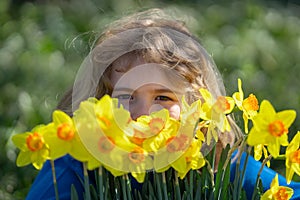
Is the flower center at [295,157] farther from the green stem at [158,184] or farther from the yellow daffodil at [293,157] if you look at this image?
the green stem at [158,184]

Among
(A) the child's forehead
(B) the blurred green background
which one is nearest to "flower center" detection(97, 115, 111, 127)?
(A) the child's forehead

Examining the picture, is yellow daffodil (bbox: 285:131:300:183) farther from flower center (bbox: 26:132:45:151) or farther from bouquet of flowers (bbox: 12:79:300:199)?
flower center (bbox: 26:132:45:151)

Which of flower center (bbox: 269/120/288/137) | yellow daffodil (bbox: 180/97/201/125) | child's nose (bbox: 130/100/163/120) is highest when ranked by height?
flower center (bbox: 269/120/288/137)

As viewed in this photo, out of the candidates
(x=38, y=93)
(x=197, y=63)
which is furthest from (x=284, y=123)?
(x=38, y=93)

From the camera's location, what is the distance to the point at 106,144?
910 mm

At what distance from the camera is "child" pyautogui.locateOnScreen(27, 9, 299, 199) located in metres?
1.39

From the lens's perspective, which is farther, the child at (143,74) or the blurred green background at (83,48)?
the blurred green background at (83,48)

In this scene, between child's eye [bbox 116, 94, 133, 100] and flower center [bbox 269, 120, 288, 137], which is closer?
flower center [bbox 269, 120, 288, 137]

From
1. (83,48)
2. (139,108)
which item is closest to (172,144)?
(139,108)

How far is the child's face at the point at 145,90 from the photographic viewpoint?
4.54ft

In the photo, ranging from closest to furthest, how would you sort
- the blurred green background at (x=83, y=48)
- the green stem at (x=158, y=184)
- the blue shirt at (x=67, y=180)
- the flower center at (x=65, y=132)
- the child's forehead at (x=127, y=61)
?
the flower center at (x=65, y=132)
the green stem at (x=158, y=184)
the blue shirt at (x=67, y=180)
the child's forehead at (x=127, y=61)
the blurred green background at (x=83, y=48)

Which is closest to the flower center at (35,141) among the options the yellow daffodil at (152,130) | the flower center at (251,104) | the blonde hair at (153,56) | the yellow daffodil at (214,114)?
the yellow daffodil at (152,130)

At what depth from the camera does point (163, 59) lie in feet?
4.93

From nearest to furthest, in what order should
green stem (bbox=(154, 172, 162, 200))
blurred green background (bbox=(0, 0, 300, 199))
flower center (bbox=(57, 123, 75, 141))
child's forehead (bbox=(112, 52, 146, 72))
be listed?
flower center (bbox=(57, 123, 75, 141)) → green stem (bbox=(154, 172, 162, 200)) → child's forehead (bbox=(112, 52, 146, 72)) → blurred green background (bbox=(0, 0, 300, 199))
